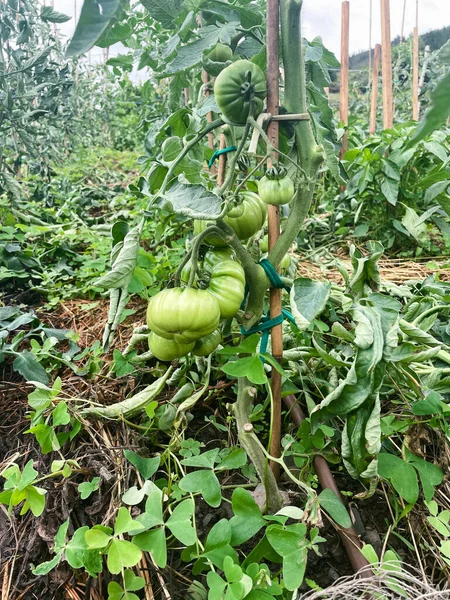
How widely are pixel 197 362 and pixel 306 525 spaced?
52 cm

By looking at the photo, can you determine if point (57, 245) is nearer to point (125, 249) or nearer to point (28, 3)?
point (28, 3)

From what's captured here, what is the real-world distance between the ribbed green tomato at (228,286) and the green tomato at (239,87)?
30 centimetres

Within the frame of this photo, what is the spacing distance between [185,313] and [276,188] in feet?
0.92

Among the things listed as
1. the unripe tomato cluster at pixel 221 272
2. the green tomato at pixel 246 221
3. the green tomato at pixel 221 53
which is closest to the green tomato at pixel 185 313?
the unripe tomato cluster at pixel 221 272

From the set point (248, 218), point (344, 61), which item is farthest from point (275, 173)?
point (344, 61)

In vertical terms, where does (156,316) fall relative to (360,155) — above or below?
below

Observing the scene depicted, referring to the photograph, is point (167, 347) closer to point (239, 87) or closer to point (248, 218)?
point (248, 218)

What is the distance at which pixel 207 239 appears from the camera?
920mm

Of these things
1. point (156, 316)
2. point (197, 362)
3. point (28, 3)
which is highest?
point (28, 3)

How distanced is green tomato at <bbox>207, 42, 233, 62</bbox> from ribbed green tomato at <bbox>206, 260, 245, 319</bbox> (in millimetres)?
490

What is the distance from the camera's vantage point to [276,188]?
0.79 metres

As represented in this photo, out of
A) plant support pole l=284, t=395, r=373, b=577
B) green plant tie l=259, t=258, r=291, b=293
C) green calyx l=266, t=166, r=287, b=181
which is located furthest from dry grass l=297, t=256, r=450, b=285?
green calyx l=266, t=166, r=287, b=181

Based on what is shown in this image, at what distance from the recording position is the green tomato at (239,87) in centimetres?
80

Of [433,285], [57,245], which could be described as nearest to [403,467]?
[433,285]
